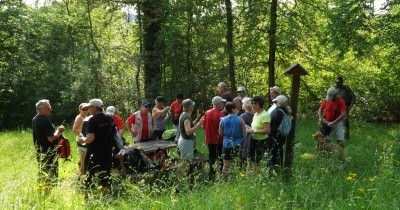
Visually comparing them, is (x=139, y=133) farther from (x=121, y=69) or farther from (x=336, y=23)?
(x=121, y=69)

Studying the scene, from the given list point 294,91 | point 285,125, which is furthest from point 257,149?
point 294,91

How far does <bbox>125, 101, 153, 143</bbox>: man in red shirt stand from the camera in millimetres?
10305

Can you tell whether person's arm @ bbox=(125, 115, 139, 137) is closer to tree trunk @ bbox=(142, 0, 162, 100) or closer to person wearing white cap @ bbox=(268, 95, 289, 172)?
person wearing white cap @ bbox=(268, 95, 289, 172)

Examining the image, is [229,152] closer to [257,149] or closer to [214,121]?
[257,149]

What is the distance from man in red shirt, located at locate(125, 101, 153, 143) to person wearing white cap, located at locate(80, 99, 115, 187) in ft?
9.78

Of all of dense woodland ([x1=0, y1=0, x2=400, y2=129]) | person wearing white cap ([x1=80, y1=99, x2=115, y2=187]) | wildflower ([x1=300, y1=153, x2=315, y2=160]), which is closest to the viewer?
person wearing white cap ([x1=80, y1=99, x2=115, y2=187])

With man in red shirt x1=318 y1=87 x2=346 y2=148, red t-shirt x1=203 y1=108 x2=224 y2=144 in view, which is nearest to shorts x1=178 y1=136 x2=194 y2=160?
red t-shirt x1=203 y1=108 x2=224 y2=144

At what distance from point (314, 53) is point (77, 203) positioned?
13526mm

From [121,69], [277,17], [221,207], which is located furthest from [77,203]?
[121,69]

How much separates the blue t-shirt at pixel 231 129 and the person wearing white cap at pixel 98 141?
2.16m

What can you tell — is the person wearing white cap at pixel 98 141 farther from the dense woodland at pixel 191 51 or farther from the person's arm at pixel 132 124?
the dense woodland at pixel 191 51

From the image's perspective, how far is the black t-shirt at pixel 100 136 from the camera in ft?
22.9

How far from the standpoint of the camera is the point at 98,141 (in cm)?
709

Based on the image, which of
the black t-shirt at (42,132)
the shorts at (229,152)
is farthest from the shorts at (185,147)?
the black t-shirt at (42,132)
